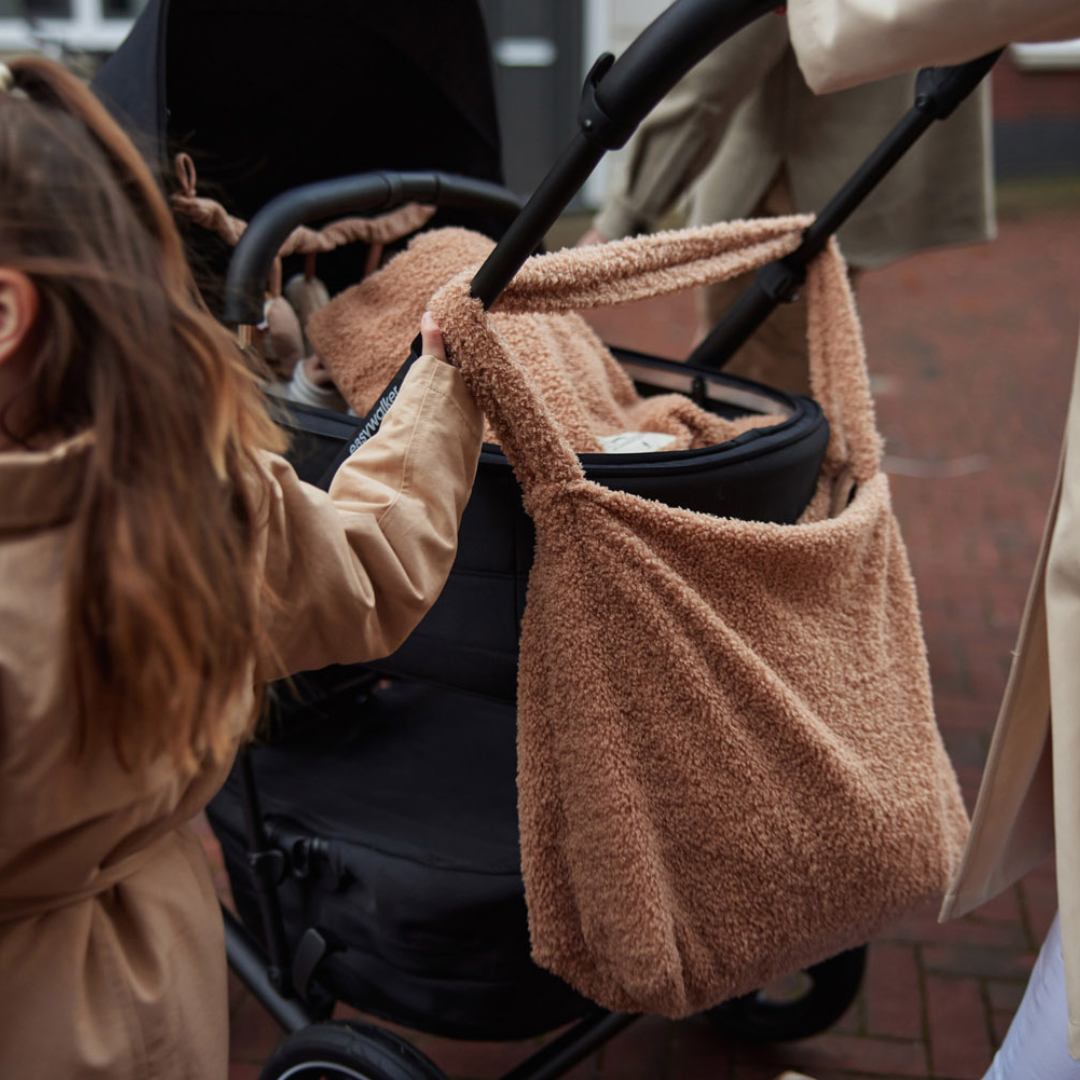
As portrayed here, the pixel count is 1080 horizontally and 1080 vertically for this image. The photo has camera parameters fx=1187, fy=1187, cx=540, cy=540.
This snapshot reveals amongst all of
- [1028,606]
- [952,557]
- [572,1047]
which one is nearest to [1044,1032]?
[1028,606]

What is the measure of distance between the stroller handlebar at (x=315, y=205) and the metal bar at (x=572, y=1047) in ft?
3.48

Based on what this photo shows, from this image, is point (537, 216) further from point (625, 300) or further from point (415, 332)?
point (415, 332)

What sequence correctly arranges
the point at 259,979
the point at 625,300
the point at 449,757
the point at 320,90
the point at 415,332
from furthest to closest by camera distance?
the point at 320,90 < the point at 449,757 < the point at 259,979 < the point at 415,332 < the point at 625,300

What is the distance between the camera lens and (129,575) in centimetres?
94

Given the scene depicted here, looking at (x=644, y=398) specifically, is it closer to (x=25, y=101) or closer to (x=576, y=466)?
(x=576, y=466)

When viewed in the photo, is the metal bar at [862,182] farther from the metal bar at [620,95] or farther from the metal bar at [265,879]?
the metal bar at [265,879]

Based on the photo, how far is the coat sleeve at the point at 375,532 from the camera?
44.8 inches

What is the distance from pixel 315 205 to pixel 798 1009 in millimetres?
1497

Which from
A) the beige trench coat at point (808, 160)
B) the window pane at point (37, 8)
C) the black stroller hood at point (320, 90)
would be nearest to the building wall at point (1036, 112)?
the window pane at point (37, 8)

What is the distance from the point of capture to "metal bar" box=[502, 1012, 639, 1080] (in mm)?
1608

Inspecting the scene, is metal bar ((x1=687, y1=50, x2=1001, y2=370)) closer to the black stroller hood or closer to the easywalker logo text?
the black stroller hood

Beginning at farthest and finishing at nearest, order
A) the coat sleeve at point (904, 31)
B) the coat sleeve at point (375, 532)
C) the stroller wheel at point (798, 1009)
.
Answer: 1. the stroller wheel at point (798, 1009)
2. the coat sleeve at point (375, 532)
3. the coat sleeve at point (904, 31)

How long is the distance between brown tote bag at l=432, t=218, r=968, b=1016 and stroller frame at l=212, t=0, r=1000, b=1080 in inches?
5.5

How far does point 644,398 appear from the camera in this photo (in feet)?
6.36
